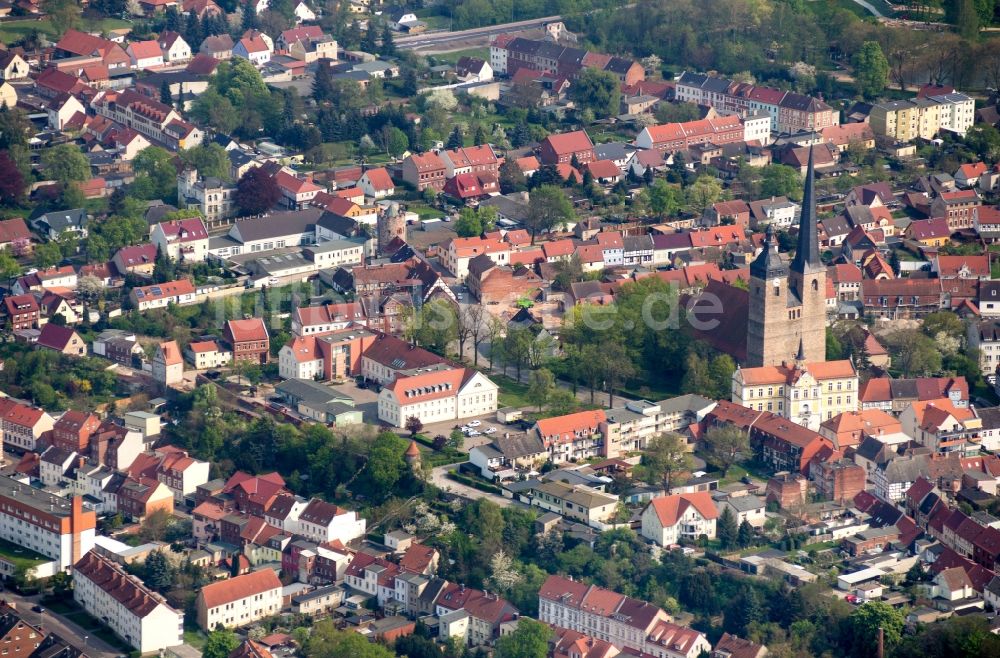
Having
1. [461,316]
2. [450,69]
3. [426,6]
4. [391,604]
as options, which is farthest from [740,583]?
[426,6]

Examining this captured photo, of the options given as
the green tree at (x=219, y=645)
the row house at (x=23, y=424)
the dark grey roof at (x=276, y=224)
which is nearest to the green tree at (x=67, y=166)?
the dark grey roof at (x=276, y=224)

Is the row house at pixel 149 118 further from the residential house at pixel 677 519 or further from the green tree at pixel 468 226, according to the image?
the residential house at pixel 677 519

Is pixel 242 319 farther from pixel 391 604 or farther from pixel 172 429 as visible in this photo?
pixel 391 604

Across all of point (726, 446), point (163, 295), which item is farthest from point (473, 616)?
point (163, 295)

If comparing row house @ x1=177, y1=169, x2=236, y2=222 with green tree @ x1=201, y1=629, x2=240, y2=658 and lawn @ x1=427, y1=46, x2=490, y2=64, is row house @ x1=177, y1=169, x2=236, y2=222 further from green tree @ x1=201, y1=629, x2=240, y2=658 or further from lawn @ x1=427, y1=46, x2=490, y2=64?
green tree @ x1=201, y1=629, x2=240, y2=658

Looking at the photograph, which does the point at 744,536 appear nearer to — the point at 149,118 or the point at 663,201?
the point at 663,201

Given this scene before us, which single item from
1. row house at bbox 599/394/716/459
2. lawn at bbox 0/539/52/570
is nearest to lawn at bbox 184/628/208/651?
lawn at bbox 0/539/52/570

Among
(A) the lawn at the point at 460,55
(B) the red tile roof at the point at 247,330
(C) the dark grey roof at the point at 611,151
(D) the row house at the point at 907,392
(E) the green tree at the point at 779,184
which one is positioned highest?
(B) the red tile roof at the point at 247,330
